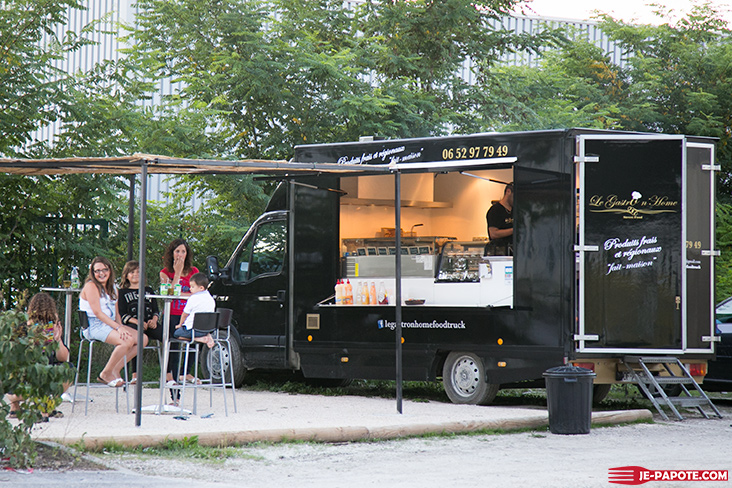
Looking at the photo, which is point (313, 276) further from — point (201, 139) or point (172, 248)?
point (201, 139)

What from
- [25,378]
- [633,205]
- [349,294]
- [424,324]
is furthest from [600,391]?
[25,378]

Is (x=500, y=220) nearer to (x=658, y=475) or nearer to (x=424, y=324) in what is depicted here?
(x=424, y=324)

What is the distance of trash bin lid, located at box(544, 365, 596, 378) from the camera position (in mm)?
9336

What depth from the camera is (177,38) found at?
17516mm

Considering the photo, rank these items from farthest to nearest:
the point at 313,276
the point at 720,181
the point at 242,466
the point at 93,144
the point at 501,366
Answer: the point at 720,181, the point at 93,144, the point at 313,276, the point at 501,366, the point at 242,466

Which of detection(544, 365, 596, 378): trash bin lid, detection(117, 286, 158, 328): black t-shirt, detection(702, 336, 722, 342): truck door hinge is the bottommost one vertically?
detection(544, 365, 596, 378): trash bin lid

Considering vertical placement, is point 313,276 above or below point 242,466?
above

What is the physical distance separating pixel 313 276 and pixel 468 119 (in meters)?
7.37

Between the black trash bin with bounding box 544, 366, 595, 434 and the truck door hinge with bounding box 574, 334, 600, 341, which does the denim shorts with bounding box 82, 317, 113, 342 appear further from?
the truck door hinge with bounding box 574, 334, 600, 341

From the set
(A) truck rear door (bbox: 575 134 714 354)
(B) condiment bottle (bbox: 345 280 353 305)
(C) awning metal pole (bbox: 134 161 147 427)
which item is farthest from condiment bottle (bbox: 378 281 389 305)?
(C) awning metal pole (bbox: 134 161 147 427)

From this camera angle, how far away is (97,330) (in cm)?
995

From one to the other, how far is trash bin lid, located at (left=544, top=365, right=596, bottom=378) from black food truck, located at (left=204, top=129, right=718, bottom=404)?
2.79 feet

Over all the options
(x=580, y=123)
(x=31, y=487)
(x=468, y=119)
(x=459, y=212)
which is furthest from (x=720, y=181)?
(x=31, y=487)

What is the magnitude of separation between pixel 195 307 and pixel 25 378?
115 inches
